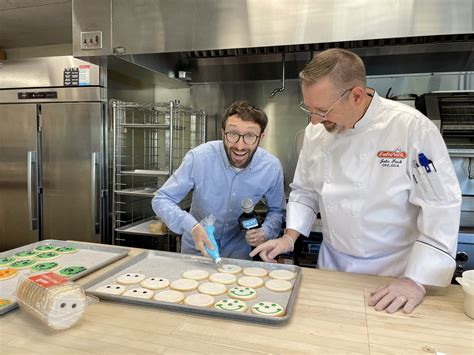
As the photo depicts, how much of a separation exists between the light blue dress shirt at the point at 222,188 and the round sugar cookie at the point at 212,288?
2.05ft

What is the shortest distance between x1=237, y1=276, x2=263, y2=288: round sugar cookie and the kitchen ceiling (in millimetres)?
2689

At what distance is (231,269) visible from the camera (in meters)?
1.26

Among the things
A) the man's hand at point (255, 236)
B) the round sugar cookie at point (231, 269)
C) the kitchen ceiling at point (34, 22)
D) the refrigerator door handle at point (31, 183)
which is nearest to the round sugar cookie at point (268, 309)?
the round sugar cookie at point (231, 269)

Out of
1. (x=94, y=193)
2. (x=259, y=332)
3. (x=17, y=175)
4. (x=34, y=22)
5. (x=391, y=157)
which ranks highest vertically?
(x=34, y=22)

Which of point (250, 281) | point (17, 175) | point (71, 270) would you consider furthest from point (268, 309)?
point (17, 175)

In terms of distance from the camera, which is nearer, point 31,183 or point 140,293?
point 140,293

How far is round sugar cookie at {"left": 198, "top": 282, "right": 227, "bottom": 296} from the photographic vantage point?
Answer: 3.51 ft

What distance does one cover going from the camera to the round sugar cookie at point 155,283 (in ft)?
3.57

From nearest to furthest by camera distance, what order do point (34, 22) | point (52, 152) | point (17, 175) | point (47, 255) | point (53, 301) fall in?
point (53, 301) → point (47, 255) → point (52, 152) → point (17, 175) → point (34, 22)

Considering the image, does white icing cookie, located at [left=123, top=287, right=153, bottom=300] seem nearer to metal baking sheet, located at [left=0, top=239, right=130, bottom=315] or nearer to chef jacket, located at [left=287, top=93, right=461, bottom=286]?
metal baking sheet, located at [left=0, top=239, right=130, bottom=315]

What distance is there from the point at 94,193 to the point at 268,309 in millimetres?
2136

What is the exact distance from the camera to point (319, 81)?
1.17 meters

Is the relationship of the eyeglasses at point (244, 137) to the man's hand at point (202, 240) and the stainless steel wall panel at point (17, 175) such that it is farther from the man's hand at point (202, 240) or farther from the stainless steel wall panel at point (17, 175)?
the stainless steel wall panel at point (17, 175)

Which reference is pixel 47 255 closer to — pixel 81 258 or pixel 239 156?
pixel 81 258
